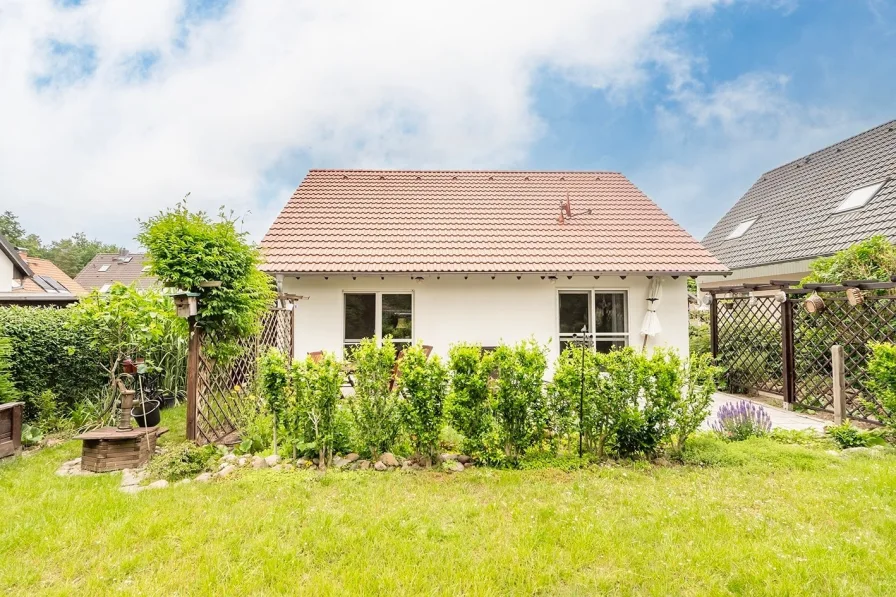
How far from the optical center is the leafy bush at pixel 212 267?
4.72 m

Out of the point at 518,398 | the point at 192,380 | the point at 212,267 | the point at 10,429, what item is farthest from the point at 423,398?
the point at 10,429

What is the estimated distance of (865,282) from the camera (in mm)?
5922

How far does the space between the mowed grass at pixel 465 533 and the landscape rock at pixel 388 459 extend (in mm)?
215

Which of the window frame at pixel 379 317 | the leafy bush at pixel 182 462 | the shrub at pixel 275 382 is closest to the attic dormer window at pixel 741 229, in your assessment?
the window frame at pixel 379 317

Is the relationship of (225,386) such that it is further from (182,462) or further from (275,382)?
(275,382)

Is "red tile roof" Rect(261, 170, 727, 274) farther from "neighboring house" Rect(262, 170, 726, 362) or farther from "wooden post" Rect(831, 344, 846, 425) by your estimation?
"wooden post" Rect(831, 344, 846, 425)

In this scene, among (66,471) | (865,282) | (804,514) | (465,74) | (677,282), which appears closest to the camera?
(804,514)

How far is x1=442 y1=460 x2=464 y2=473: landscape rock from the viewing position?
14.1ft

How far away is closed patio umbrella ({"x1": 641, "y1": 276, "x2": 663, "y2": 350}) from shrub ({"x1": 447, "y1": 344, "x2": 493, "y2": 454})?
5056 millimetres

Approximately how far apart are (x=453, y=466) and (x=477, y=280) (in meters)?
4.72

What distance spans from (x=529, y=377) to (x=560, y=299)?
4.66 m

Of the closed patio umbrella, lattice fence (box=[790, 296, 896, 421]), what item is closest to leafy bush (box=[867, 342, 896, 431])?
lattice fence (box=[790, 296, 896, 421])

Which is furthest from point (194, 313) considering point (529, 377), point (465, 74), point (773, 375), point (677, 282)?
point (465, 74)

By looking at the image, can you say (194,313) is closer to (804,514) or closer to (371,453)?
(371,453)
